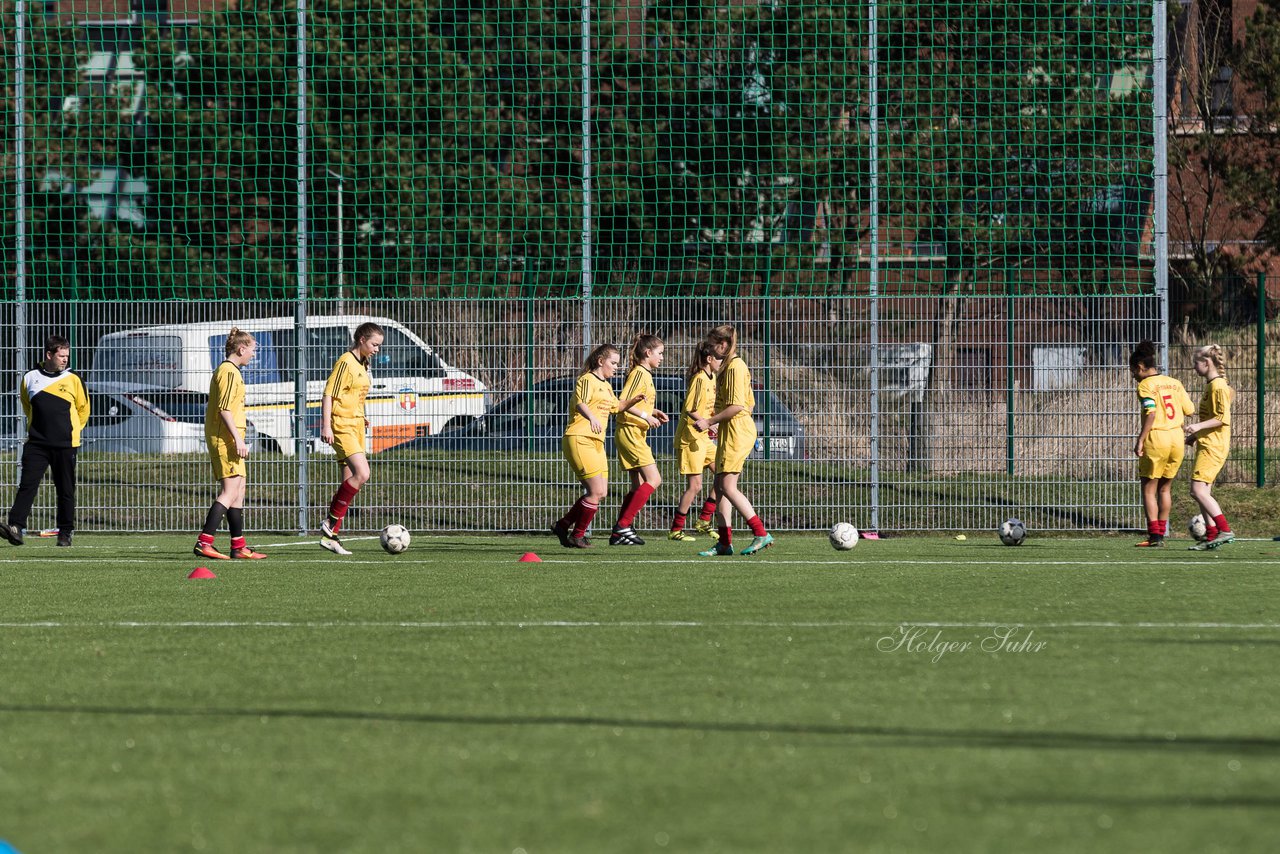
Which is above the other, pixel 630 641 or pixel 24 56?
pixel 24 56

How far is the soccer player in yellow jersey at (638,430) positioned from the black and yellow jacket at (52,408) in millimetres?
4745

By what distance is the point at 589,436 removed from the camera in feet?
44.5

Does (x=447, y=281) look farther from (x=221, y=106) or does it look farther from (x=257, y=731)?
(x=257, y=731)

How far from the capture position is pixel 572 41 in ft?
59.4

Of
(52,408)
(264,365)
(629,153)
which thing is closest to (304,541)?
(264,365)

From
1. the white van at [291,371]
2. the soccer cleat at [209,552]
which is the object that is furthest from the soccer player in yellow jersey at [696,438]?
the soccer cleat at [209,552]

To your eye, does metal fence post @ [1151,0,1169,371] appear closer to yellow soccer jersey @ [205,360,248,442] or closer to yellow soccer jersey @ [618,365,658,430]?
yellow soccer jersey @ [618,365,658,430]

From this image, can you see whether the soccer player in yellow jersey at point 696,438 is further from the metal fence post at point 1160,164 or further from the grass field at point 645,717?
the metal fence post at point 1160,164

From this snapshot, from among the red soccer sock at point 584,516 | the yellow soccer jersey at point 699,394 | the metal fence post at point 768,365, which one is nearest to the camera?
the red soccer sock at point 584,516

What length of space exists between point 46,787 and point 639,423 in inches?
401

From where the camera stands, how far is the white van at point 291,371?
15922mm

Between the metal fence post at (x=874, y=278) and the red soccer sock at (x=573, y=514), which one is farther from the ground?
the metal fence post at (x=874, y=278)

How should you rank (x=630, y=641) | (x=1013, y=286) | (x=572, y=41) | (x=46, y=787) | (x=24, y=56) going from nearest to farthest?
(x=46, y=787) < (x=630, y=641) < (x=1013, y=286) < (x=24, y=56) < (x=572, y=41)

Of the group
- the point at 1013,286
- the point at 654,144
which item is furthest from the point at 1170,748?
the point at 654,144
